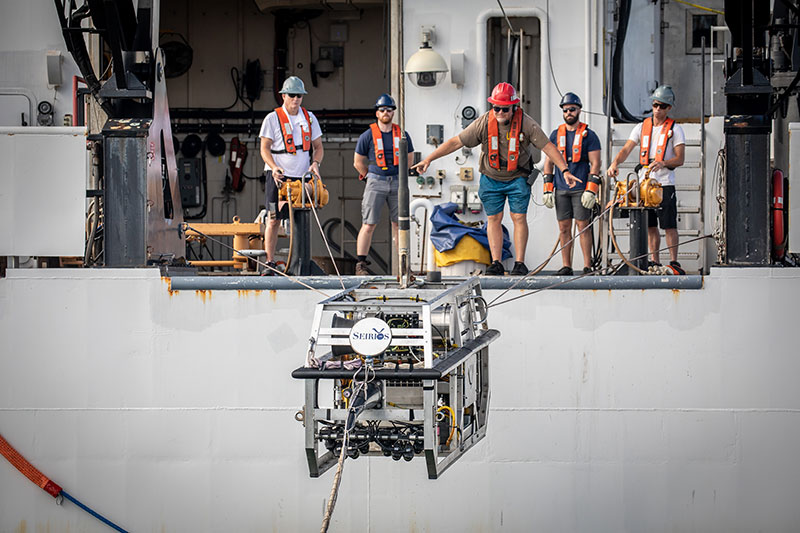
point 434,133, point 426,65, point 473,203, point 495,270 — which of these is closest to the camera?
point 495,270

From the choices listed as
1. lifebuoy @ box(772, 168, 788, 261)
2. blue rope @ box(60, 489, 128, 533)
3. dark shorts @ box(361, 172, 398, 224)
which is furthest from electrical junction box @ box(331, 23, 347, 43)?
blue rope @ box(60, 489, 128, 533)

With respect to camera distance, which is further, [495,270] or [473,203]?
[473,203]

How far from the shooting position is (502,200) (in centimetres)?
970

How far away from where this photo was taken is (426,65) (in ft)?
37.1

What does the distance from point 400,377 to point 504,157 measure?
15.2 ft

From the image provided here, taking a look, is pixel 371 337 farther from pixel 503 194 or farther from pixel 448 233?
pixel 448 233

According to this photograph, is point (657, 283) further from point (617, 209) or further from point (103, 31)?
point (103, 31)

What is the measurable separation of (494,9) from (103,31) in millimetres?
4587

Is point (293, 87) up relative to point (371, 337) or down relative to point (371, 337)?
up

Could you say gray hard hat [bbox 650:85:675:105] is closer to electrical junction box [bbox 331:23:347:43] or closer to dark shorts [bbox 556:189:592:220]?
dark shorts [bbox 556:189:592:220]

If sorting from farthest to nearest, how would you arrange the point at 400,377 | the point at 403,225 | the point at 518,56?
the point at 518,56
the point at 403,225
the point at 400,377

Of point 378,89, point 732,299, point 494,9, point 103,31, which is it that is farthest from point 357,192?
point 732,299

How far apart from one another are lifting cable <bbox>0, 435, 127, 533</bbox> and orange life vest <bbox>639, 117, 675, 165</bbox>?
551 cm

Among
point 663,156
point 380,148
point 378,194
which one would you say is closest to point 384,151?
point 380,148
